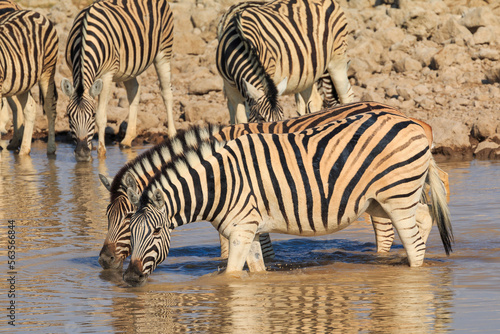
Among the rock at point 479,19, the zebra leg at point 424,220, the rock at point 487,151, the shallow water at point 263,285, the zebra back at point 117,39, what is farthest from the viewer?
the rock at point 479,19

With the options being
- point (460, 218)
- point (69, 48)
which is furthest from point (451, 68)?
point (460, 218)

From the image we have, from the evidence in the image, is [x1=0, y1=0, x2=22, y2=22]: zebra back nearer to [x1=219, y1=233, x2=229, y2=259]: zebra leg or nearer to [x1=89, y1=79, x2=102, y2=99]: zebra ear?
[x1=89, y1=79, x2=102, y2=99]: zebra ear

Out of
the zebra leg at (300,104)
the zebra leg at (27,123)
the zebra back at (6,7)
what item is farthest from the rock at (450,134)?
the zebra back at (6,7)

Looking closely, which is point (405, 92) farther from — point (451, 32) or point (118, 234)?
point (118, 234)

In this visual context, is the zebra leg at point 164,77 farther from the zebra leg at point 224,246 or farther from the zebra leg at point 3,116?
the zebra leg at point 224,246

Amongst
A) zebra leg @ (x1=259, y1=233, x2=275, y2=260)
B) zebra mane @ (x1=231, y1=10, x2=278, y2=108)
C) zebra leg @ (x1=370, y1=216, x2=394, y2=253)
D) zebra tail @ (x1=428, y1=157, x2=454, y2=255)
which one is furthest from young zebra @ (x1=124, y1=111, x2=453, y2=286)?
zebra mane @ (x1=231, y1=10, x2=278, y2=108)

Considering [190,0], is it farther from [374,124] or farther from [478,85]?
[374,124]

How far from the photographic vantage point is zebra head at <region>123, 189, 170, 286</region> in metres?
6.37

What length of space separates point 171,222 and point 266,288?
0.84 m

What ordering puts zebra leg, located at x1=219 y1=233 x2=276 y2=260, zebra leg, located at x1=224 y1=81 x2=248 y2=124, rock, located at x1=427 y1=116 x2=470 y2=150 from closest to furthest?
zebra leg, located at x1=219 y1=233 x2=276 y2=260 < zebra leg, located at x1=224 y1=81 x2=248 y2=124 < rock, located at x1=427 y1=116 x2=470 y2=150

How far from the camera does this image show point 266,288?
6.49 metres

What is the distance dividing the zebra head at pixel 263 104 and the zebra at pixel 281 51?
0.02m

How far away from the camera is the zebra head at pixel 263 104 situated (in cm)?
1007

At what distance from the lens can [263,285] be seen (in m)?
6.59
